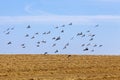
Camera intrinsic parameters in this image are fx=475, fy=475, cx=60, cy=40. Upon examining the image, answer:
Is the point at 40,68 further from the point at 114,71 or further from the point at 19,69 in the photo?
the point at 114,71

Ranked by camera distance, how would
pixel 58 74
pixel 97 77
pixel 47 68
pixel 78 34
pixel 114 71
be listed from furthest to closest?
pixel 47 68
pixel 114 71
pixel 58 74
pixel 97 77
pixel 78 34

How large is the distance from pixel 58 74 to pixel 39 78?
11.6ft

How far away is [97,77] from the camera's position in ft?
106

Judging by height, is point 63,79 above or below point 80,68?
above

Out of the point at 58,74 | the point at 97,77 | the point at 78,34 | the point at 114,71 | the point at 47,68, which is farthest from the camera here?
the point at 47,68

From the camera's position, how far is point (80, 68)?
40.0m

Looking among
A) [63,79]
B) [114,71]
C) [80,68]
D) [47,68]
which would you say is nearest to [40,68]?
[47,68]

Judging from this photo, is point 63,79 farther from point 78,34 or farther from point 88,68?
point 88,68

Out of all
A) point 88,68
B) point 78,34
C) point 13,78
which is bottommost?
point 88,68

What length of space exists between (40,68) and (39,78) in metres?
8.38

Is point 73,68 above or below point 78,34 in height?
below

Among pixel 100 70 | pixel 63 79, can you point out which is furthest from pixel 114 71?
pixel 63 79

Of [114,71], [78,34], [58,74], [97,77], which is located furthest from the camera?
[114,71]

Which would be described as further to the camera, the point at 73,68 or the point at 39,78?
the point at 73,68
